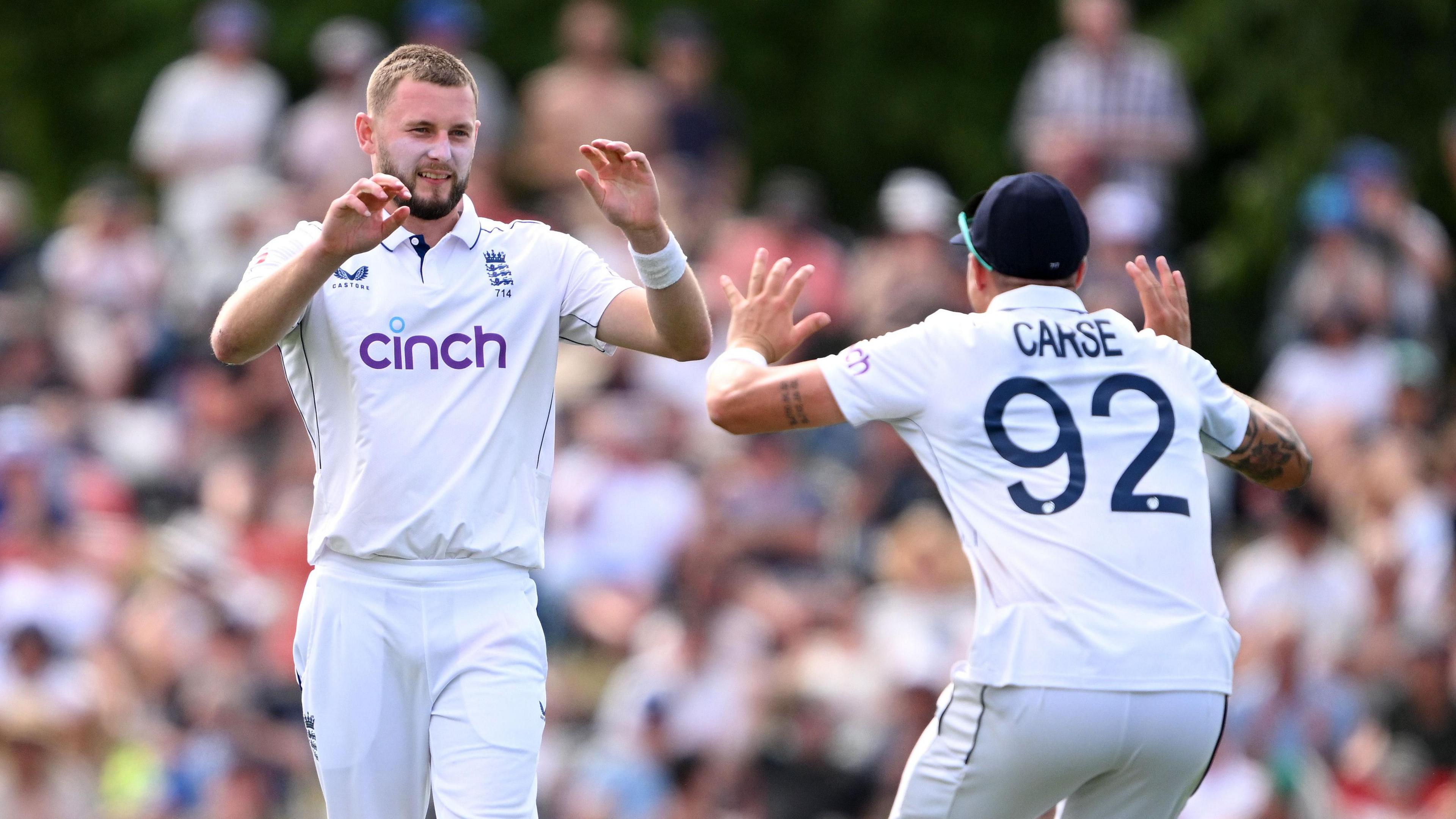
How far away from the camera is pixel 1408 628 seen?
11531 mm

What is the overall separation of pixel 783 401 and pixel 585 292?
729 mm

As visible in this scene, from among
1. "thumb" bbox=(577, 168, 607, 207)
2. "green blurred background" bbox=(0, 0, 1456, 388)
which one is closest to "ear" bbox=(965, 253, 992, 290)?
"thumb" bbox=(577, 168, 607, 207)

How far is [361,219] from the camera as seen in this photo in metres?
5.43

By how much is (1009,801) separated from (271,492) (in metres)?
8.77

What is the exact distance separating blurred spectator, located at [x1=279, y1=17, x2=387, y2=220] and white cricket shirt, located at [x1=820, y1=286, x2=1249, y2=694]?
32.2 ft

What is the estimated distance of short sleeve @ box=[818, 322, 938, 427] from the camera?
5.86 metres

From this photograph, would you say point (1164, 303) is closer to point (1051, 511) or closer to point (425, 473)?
point (1051, 511)

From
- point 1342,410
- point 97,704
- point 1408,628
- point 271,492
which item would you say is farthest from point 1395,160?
point 97,704

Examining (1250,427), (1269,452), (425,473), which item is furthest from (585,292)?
(1269,452)

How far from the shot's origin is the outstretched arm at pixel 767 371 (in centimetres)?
593

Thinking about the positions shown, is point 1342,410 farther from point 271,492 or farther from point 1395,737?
point 271,492

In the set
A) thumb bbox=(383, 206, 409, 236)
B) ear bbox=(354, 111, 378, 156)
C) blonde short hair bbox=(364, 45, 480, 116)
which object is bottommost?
thumb bbox=(383, 206, 409, 236)

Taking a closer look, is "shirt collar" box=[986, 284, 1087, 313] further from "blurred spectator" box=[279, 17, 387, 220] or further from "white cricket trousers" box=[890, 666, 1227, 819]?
"blurred spectator" box=[279, 17, 387, 220]

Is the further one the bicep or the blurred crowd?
the blurred crowd
